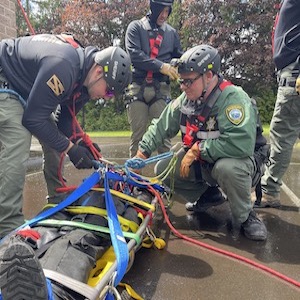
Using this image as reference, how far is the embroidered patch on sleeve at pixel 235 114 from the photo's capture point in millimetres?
3002

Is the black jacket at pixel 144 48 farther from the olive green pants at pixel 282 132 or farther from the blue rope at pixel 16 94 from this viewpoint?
the blue rope at pixel 16 94

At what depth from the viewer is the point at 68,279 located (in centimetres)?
158

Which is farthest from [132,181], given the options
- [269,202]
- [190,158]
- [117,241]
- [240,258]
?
[269,202]

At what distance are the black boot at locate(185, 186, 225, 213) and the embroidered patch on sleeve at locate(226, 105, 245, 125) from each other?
3.13 ft

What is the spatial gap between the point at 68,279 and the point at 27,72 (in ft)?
6.11

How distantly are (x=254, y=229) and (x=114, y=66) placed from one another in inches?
68.7

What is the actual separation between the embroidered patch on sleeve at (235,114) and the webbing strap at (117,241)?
120 centimetres

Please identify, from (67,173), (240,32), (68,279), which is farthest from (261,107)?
(68,279)

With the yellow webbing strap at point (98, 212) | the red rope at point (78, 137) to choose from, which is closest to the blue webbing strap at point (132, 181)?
the yellow webbing strap at point (98, 212)

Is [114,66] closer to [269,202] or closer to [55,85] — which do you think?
[55,85]

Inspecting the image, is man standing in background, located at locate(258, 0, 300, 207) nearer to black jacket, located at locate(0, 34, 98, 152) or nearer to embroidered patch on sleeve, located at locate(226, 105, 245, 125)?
embroidered patch on sleeve, located at locate(226, 105, 245, 125)

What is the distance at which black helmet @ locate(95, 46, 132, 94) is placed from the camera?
9.08 ft

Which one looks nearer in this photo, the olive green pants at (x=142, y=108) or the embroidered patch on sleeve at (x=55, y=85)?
the embroidered patch on sleeve at (x=55, y=85)

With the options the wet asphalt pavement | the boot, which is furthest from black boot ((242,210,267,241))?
the boot
